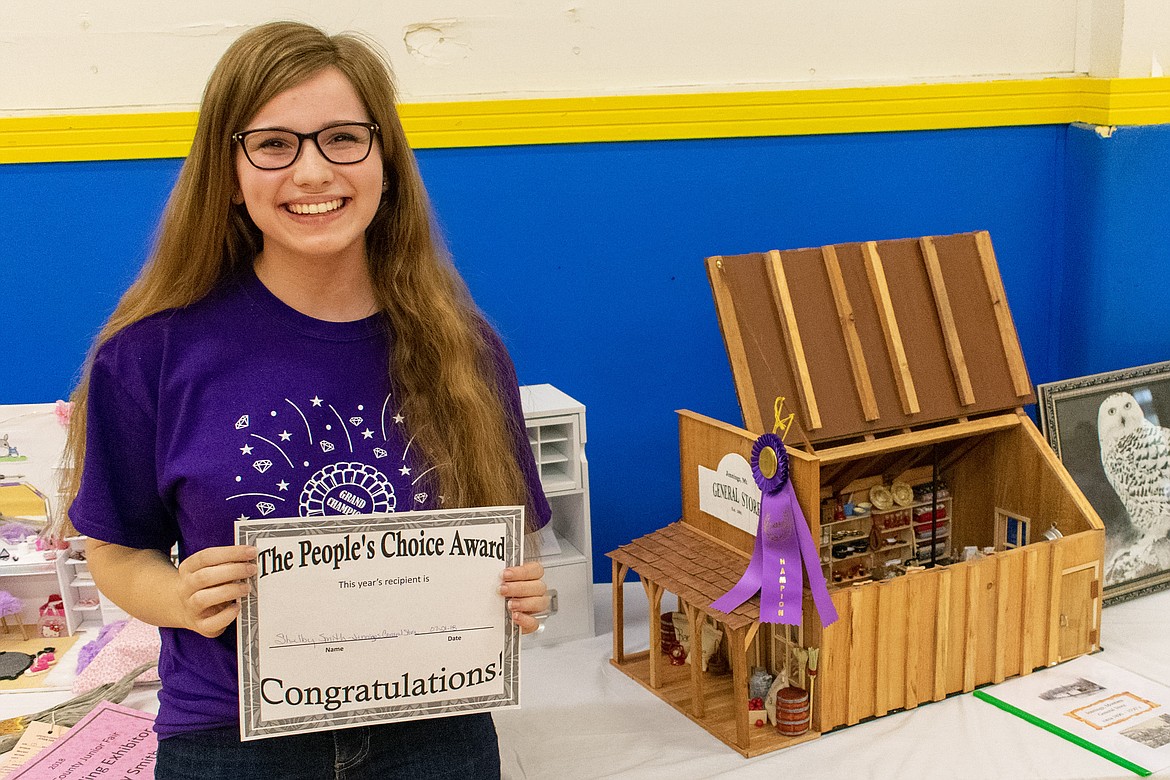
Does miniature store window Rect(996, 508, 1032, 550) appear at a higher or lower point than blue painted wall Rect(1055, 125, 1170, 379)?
lower

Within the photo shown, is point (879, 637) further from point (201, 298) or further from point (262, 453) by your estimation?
point (201, 298)

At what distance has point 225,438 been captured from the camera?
1.17m

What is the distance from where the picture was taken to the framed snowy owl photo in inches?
79.2

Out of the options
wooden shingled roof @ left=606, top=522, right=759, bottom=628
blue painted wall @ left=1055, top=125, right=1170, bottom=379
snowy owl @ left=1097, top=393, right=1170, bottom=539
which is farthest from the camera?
blue painted wall @ left=1055, top=125, right=1170, bottom=379

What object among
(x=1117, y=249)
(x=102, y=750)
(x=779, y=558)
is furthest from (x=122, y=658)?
(x=1117, y=249)

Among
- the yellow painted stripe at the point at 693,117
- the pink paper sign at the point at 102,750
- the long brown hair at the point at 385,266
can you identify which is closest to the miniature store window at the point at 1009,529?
the yellow painted stripe at the point at 693,117

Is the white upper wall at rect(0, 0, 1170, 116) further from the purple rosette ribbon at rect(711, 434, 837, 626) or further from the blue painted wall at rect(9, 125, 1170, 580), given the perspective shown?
the purple rosette ribbon at rect(711, 434, 837, 626)

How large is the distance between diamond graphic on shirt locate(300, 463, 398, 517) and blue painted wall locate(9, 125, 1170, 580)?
1.09 meters

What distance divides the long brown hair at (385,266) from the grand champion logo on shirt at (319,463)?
0.14ft

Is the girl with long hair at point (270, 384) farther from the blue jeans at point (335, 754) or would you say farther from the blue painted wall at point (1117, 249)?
the blue painted wall at point (1117, 249)

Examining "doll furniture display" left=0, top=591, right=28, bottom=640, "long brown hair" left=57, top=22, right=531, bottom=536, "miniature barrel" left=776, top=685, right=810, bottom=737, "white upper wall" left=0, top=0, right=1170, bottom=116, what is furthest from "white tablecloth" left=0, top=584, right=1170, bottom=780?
"white upper wall" left=0, top=0, right=1170, bottom=116

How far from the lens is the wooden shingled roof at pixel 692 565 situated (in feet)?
5.39

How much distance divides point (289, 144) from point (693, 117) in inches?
48.6

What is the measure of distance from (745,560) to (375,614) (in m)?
0.73
